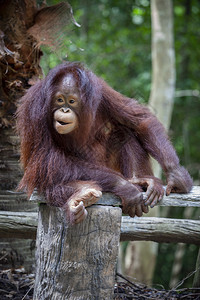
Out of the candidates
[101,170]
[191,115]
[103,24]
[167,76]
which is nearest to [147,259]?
[167,76]

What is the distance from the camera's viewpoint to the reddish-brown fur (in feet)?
8.45

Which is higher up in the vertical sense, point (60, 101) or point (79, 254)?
point (60, 101)

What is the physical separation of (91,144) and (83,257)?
3.06 ft

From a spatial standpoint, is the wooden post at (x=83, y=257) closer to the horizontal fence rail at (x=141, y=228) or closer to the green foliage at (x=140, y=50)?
the horizontal fence rail at (x=141, y=228)

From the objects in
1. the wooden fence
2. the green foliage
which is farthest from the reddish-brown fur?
the green foliage

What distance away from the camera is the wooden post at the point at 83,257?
90.7 inches

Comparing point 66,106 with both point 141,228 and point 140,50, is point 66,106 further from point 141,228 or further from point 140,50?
point 140,50

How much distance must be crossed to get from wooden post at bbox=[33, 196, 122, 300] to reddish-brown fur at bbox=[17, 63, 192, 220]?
19 cm

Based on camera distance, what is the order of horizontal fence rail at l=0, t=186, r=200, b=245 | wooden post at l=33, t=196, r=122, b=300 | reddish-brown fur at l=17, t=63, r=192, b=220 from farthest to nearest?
horizontal fence rail at l=0, t=186, r=200, b=245 < reddish-brown fur at l=17, t=63, r=192, b=220 < wooden post at l=33, t=196, r=122, b=300

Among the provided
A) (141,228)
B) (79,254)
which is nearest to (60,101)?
(79,254)

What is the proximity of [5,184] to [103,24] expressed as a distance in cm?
684

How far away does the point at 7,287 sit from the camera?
125 inches

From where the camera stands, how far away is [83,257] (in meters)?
A: 2.32

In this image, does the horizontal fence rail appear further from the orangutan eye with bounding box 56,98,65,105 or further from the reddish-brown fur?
the orangutan eye with bounding box 56,98,65,105
